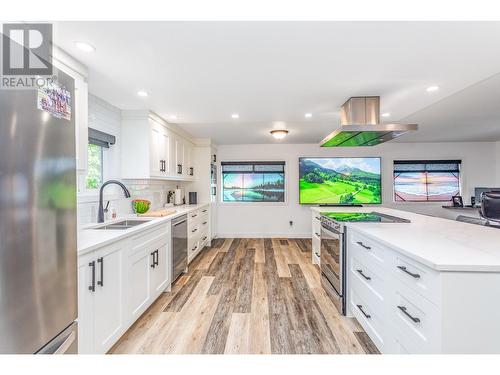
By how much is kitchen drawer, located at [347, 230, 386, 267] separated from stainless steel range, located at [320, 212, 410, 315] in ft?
0.32

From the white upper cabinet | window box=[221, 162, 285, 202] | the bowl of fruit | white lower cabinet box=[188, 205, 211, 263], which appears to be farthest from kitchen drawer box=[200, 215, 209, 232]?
the bowl of fruit

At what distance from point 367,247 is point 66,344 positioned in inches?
80.5

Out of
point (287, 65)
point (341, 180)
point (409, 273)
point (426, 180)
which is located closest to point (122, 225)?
point (287, 65)

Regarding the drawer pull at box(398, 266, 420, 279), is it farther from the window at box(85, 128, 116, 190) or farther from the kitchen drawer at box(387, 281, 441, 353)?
the window at box(85, 128, 116, 190)

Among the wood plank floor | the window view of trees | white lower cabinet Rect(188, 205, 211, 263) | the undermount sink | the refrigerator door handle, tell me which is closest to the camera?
the refrigerator door handle

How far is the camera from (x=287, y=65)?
185cm

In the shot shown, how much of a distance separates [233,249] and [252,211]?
1.35m

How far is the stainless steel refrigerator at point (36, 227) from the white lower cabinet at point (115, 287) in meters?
0.32

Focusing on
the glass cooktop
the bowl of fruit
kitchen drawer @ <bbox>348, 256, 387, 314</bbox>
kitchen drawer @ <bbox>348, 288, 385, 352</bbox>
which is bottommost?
kitchen drawer @ <bbox>348, 288, 385, 352</bbox>

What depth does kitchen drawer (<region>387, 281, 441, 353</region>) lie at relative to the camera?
116cm

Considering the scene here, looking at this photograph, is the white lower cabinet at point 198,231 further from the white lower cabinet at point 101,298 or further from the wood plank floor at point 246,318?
the white lower cabinet at point 101,298

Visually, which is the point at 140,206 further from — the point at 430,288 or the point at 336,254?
the point at 430,288
